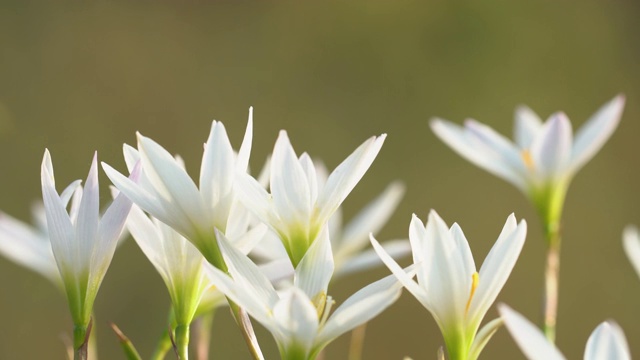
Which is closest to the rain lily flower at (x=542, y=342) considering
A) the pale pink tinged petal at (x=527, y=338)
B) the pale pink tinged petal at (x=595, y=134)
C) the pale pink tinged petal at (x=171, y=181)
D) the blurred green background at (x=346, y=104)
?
the pale pink tinged petal at (x=527, y=338)

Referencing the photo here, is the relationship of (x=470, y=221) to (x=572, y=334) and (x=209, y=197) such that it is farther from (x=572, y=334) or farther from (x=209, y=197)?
(x=209, y=197)

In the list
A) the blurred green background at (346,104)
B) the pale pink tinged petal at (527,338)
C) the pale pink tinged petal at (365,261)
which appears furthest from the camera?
the blurred green background at (346,104)

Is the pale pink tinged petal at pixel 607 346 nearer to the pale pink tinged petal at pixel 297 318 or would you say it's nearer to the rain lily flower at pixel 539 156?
the pale pink tinged petal at pixel 297 318

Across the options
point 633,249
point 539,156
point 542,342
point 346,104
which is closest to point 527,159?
point 539,156

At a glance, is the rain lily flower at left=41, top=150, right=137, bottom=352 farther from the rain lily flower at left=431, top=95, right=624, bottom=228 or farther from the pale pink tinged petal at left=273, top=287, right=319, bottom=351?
the rain lily flower at left=431, top=95, right=624, bottom=228

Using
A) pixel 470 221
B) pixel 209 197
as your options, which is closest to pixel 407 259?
pixel 470 221
